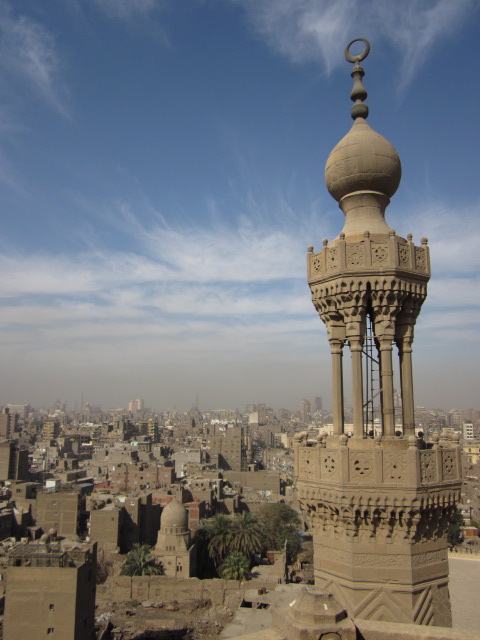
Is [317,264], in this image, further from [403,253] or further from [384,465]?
[384,465]

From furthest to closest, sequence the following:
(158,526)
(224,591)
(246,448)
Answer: (246,448)
(158,526)
(224,591)

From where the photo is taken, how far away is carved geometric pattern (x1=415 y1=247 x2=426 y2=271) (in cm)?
768

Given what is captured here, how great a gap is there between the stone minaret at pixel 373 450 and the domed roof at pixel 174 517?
36120mm

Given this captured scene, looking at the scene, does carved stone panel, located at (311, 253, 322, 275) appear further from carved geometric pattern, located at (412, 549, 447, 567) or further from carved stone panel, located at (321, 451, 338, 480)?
carved geometric pattern, located at (412, 549, 447, 567)

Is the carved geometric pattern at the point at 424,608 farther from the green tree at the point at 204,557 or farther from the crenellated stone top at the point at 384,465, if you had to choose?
the green tree at the point at 204,557

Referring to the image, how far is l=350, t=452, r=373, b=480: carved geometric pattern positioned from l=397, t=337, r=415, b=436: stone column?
4.01 ft

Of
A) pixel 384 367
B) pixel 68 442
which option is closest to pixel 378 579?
pixel 384 367

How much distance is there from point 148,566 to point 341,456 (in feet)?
120

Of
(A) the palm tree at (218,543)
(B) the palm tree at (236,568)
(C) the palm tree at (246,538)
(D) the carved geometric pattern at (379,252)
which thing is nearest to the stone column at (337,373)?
(D) the carved geometric pattern at (379,252)

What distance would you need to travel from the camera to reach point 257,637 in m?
4.24

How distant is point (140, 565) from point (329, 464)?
3613cm

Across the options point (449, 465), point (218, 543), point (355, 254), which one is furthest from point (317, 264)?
point (218, 543)

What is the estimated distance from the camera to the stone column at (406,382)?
25.1 ft

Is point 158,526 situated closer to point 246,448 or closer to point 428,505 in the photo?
point 428,505
